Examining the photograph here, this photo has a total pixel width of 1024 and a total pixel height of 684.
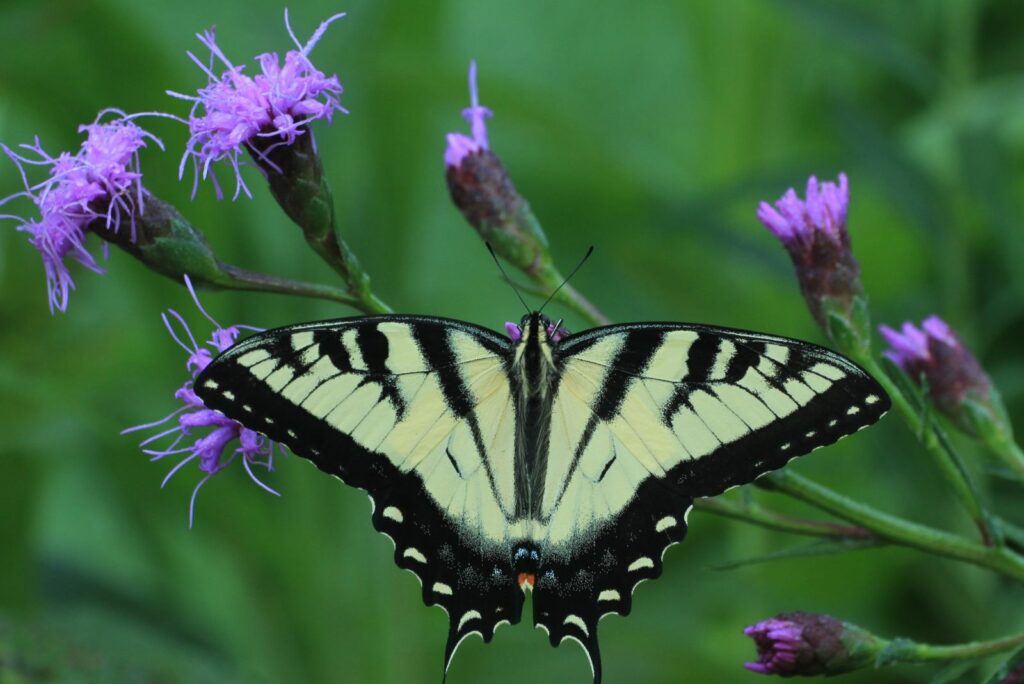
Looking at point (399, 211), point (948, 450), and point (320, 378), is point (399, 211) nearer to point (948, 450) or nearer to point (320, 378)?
point (320, 378)

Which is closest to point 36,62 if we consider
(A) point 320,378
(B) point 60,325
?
(B) point 60,325

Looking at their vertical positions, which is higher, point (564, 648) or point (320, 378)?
point (564, 648)

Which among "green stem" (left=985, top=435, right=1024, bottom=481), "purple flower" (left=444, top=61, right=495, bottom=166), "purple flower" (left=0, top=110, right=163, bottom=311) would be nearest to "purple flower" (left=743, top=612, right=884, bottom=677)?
"green stem" (left=985, top=435, right=1024, bottom=481)

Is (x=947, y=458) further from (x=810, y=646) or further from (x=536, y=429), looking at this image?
(x=536, y=429)

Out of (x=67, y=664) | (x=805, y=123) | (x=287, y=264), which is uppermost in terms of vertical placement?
(x=805, y=123)

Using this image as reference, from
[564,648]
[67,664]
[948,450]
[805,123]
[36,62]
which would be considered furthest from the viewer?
[805,123]

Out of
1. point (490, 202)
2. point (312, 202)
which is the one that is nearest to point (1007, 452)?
point (490, 202)

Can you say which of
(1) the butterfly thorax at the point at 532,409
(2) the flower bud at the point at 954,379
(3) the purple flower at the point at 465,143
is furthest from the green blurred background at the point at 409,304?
(1) the butterfly thorax at the point at 532,409
